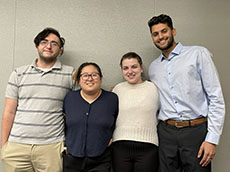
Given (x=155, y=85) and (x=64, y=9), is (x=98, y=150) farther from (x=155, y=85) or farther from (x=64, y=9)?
(x=64, y=9)

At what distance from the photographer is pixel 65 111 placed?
1.70m

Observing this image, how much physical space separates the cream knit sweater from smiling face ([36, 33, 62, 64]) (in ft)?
2.36

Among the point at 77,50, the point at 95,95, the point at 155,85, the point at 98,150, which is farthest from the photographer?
the point at 77,50

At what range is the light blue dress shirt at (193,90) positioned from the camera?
148 cm

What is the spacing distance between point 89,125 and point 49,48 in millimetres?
766

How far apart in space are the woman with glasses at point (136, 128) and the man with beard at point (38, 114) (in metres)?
0.51

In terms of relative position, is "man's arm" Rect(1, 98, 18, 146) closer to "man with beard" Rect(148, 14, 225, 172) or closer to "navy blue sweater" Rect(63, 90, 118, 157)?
"navy blue sweater" Rect(63, 90, 118, 157)

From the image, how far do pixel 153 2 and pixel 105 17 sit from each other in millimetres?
562

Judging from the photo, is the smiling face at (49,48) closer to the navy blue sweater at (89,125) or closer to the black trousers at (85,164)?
the navy blue sweater at (89,125)

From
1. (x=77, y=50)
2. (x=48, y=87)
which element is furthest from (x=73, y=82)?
(x=77, y=50)

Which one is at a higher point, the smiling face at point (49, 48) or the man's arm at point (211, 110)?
the smiling face at point (49, 48)

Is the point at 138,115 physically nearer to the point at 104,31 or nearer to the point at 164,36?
the point at 164,36

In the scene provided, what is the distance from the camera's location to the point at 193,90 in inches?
61.7

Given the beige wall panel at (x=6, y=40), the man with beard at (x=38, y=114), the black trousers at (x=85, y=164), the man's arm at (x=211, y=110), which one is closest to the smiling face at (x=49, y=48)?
the man with beard at (x=38, y=114)
